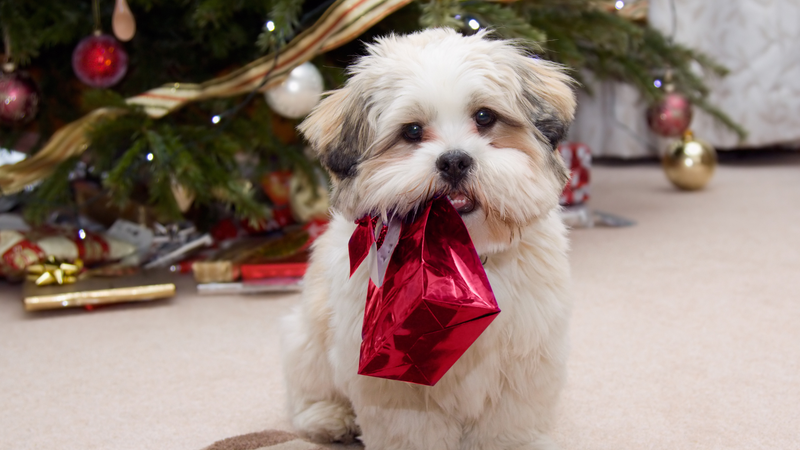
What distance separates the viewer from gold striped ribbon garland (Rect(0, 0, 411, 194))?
6.27 ft

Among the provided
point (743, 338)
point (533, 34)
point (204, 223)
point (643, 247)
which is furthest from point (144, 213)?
point (743, 338)

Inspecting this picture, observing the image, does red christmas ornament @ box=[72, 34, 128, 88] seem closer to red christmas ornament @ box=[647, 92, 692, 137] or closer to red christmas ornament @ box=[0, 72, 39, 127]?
red christmas ornament @ box=[0, 72, 39, 127]

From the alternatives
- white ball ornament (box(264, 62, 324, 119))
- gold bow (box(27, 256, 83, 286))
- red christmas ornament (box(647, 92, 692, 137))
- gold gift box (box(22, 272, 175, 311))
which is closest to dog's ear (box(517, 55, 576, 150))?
white ball ornament (box(264, 62, 324, 119))

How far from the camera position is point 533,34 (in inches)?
69.3

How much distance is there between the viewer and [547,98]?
1087 millimetres

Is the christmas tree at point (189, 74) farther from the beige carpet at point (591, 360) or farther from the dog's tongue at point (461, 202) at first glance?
the dog's tongue at point (461, 202)

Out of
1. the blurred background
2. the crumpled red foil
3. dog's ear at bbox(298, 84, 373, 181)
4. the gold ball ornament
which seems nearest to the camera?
the crumpled red foil

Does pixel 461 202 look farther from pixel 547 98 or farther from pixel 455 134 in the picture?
pixel 547 98

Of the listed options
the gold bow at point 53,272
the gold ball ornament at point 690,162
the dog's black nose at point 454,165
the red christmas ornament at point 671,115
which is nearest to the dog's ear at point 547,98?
the dog's black nose at point 454,165

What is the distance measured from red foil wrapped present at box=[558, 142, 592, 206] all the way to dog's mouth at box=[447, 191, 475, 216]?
1806 millimetres

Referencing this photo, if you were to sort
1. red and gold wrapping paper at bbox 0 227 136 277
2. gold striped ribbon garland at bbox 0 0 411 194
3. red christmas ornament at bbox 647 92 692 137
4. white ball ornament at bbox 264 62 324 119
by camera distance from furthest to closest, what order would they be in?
1. red christmas ornament at bbox 647 92 692 137
2. red and gold wrapping paper at bbox 0 227 136 277
3. white ball ornament at bbox 264 62 324 119
4. gold striped ribbon garland at bbox 0 0 411 194

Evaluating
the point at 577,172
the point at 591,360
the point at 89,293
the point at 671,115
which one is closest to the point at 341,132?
the point at 591,360

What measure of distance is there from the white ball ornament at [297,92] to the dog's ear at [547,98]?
1.00 m

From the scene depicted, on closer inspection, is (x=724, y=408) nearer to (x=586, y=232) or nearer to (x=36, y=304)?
(x=586, y=232)
